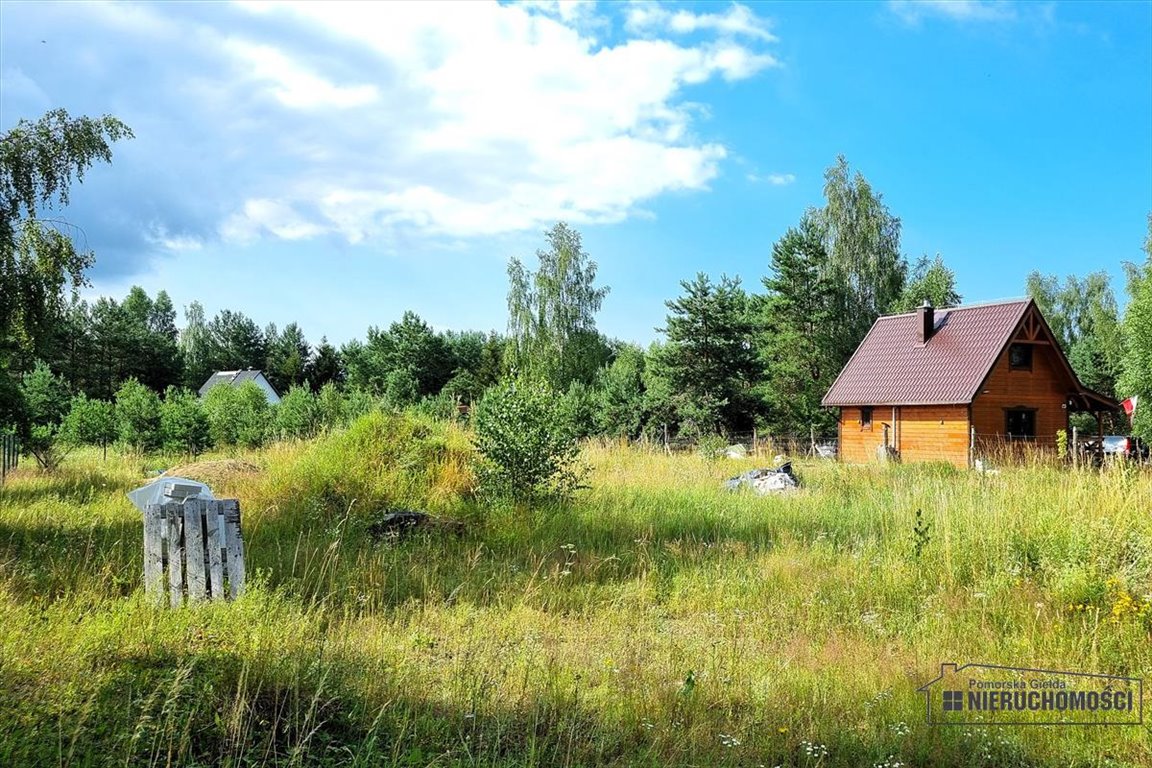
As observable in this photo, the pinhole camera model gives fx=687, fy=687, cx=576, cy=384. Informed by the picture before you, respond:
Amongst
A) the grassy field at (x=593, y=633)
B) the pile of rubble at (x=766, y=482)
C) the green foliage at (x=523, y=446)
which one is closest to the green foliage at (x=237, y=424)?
the grassy field at (x=593, y=633)

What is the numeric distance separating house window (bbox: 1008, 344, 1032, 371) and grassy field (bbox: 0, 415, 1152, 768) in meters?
18.4

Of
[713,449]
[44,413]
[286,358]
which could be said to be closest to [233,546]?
[713,449]

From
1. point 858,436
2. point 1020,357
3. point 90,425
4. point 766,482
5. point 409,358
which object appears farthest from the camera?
point 409,358

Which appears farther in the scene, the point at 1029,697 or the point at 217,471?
the point at 217,471

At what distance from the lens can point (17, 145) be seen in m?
8.81

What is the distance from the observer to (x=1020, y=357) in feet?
83.8

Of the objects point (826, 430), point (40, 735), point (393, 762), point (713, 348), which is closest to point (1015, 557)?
point (393, 762)

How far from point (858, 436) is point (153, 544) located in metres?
27.0

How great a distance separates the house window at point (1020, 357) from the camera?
82.6 ft

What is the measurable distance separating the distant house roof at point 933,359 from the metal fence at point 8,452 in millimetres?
26162

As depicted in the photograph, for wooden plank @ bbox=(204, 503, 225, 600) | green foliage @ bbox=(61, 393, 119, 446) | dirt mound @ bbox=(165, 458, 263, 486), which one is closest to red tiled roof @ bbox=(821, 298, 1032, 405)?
dirt mound @ bbox=(165, 458, 263, 486)

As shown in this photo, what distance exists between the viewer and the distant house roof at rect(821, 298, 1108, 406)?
2439 cm

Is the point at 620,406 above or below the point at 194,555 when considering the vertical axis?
above

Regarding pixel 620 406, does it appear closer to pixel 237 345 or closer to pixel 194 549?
pixel 194 549
